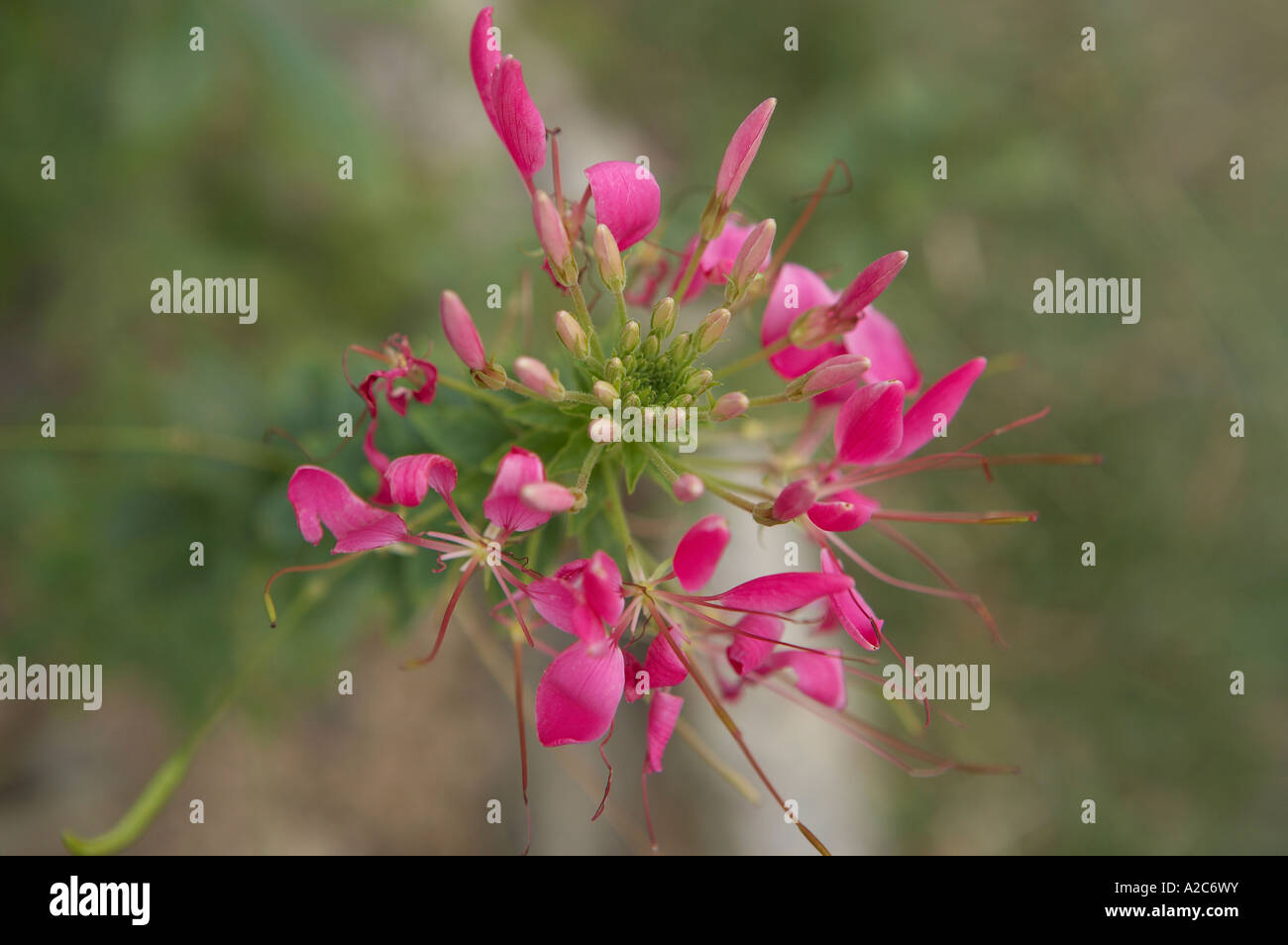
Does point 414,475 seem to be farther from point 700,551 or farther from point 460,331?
point 700,551

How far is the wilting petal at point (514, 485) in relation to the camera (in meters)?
1.33

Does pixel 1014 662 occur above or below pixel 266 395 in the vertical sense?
below

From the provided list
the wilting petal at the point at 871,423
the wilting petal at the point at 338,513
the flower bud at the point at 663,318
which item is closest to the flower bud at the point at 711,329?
the flower bud at the point at 663,318

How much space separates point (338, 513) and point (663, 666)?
0.64 meters

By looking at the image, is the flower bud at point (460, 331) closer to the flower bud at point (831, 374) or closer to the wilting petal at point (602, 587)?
the wilting petal at point (602, 587)

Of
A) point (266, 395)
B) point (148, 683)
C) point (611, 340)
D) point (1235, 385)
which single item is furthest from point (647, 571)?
point (1235, 385)

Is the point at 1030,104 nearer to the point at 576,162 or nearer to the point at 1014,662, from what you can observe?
the point at 576,162

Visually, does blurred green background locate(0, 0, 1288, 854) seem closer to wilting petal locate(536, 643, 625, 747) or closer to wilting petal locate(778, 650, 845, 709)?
wilting petal locate(536, 643, 625, 747)

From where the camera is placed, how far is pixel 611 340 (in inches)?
67.6

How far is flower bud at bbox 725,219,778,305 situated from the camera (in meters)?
1.51

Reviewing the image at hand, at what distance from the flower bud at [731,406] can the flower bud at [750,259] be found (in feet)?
0.74

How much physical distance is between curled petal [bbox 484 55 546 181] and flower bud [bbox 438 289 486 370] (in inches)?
12.0

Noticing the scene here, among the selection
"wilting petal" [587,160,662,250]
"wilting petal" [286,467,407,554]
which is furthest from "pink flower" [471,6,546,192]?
"wilting petal" [286,467,407,554]

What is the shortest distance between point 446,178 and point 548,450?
10.4 feet
